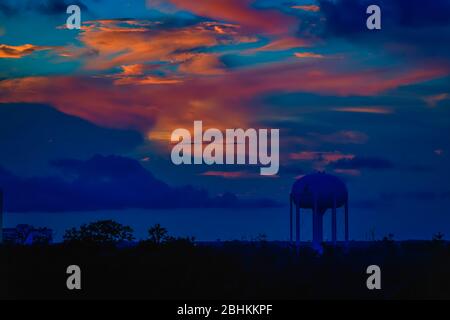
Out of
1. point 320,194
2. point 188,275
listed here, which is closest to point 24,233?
point 320,194

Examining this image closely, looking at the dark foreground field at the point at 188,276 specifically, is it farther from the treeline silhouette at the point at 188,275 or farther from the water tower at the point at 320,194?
the water tower at the point at 320,194

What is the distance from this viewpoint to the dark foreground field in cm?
4812

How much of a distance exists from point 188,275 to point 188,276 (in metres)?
0.10

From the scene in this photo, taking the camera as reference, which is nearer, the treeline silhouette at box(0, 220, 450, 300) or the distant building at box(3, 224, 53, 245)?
the treeline silhouette at box(0, 220, 450, 300)

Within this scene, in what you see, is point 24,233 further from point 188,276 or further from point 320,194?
point 188,276

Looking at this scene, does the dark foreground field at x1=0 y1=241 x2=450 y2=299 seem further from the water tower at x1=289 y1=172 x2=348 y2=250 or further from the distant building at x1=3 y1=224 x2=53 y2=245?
the distant building at x1=3 y1=224 x2=53 y2=245

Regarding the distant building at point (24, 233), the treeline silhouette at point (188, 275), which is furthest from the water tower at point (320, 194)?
the distant building at point (24, 233)

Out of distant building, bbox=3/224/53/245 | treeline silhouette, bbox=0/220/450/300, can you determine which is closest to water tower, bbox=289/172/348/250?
treeline silhouette, bbox=0/220/450/300

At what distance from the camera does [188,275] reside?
49.8m

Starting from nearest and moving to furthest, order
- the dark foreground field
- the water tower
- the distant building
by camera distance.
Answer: the dark foreground field → the water tower → the distant building

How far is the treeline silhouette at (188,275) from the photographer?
48156mm

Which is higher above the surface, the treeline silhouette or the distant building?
the distant building

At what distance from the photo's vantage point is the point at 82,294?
47.2 metres

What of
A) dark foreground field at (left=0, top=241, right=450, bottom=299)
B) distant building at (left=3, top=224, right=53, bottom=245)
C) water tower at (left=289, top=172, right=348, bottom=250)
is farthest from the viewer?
distant building at (left=3, top=224, right=53, bottom=245)
